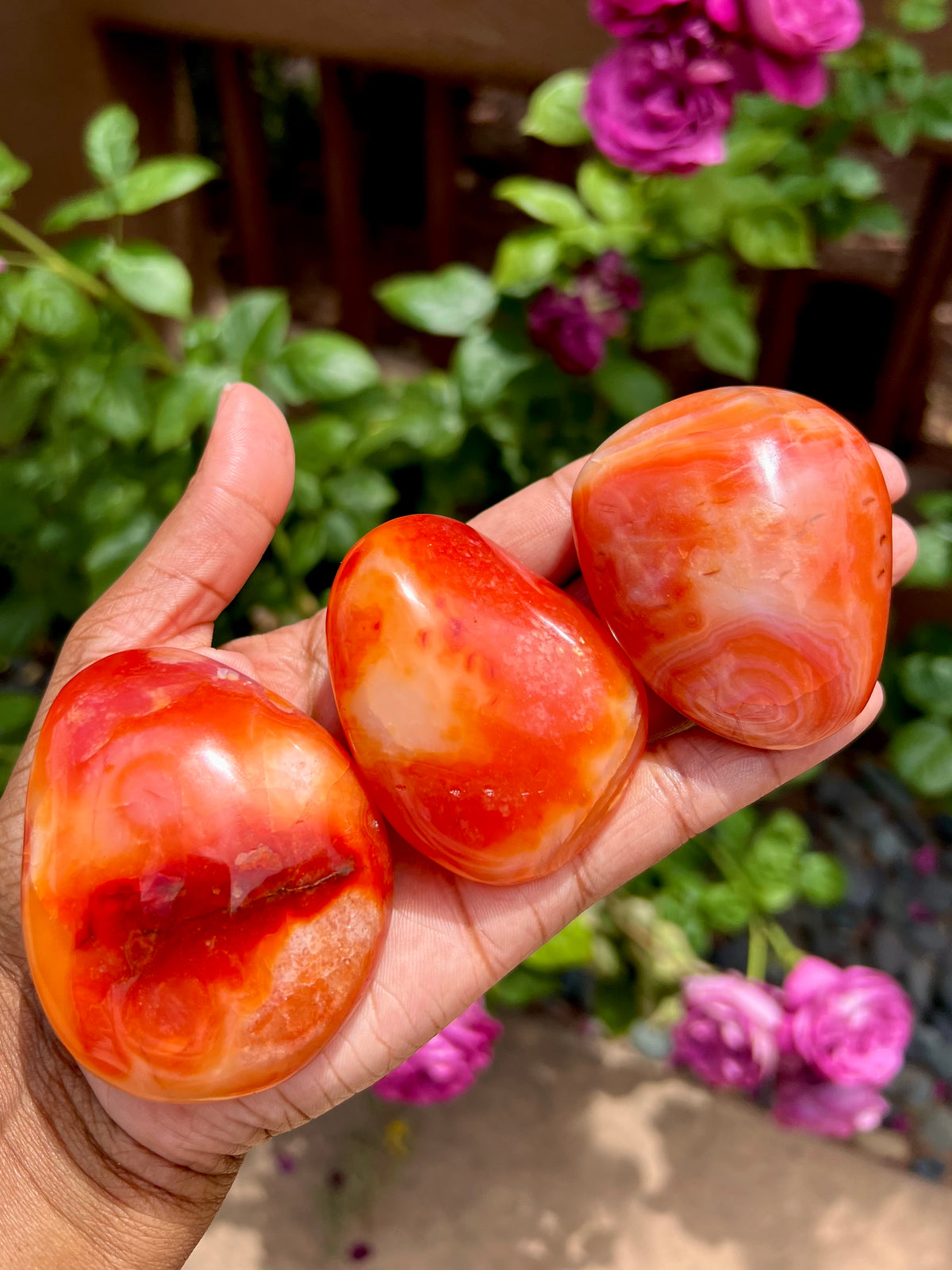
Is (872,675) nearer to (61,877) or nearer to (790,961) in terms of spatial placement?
(790,961)

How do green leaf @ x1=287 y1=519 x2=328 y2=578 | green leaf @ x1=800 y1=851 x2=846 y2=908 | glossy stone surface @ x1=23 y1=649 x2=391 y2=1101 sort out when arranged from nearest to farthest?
1. glossy stone surface @ x1=23 y1=649 x2=391 y2=1101
2. green leaf @ x1=287 y1=519 x2=328 y2=578
3. green leaf @ x1=800 y1=851 x2=846 y2=908

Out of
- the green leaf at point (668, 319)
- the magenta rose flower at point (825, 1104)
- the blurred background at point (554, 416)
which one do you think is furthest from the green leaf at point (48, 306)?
the magenta rose flower at point (825, 1104)

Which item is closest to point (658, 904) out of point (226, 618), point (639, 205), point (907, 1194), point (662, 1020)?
point (662, 1020)

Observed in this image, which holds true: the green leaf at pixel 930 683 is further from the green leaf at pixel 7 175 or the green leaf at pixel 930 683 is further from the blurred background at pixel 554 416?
the green leaf at pixel 7 175

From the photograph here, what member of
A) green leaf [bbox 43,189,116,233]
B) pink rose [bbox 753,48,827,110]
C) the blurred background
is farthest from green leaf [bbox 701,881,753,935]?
green leaf [bbox 43,189,116,233]

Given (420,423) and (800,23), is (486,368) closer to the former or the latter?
(420,423)

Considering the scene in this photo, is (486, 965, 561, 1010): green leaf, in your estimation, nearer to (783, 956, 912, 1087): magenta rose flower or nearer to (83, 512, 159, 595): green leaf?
(783, 956, 912, 1087): magenta rose flower
